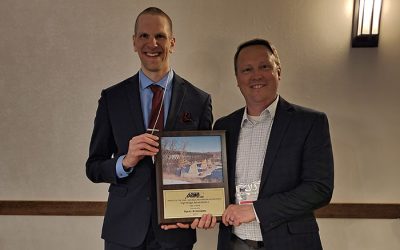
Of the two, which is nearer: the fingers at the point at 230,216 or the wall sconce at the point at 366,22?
the fingers at the point at 230,216

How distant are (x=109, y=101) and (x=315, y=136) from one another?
87 centimetres

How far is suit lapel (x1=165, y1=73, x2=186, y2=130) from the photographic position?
5.19ft

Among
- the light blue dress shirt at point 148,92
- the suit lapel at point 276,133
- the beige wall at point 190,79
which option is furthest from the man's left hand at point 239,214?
the beige wall at point 190,79

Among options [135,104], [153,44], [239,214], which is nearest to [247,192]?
[239,214]

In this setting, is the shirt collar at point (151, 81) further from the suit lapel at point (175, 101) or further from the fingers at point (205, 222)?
the fingers at point (205, 222)

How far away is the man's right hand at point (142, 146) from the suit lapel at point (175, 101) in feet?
0.44

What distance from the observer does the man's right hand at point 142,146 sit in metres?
1.44

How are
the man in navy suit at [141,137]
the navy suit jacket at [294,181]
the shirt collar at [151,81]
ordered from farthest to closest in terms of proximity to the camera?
the shirt collar at [151,81], the man in navy suit at [141,137], the navy suit jacket at [294,181]

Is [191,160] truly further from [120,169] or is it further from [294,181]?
[294,181]

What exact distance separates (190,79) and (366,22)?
1083 millimetres

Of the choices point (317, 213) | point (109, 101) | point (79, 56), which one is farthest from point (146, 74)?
point (317, 213)

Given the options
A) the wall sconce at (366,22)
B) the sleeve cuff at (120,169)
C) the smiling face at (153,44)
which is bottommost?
the sleeve cuff at (120,169)

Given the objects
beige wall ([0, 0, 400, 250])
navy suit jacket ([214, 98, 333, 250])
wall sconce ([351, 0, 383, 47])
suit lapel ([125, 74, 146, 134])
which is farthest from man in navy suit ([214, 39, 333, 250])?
wall sconce ([351, 0, 383, 47])

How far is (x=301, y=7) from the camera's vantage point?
2.29 meters
